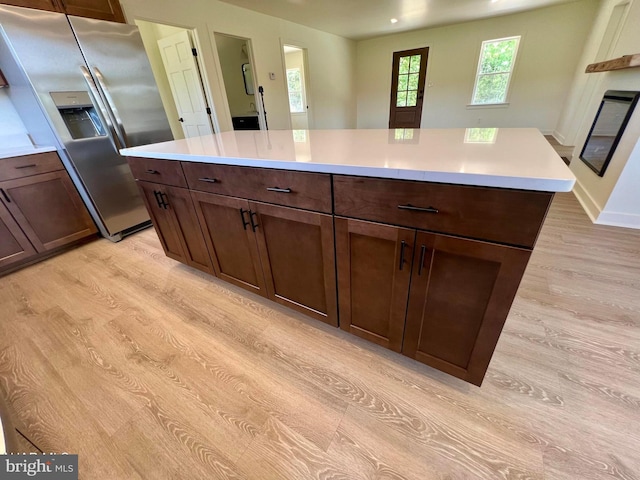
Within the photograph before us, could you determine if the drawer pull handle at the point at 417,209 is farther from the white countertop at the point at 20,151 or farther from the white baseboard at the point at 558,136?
the white baseboard at the point at 558,136

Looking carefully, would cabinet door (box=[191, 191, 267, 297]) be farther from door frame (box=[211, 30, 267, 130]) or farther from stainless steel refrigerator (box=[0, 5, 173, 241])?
door frame (box=[211, 30, 267, 130])

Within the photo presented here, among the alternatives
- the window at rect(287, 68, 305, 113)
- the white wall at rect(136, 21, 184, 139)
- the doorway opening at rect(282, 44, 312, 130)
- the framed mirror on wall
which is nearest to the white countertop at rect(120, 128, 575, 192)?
the framed mirror on wall

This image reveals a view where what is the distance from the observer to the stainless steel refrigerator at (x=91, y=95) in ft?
6.14

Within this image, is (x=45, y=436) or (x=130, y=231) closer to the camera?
(x=45, y=436)

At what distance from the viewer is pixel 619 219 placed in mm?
2268

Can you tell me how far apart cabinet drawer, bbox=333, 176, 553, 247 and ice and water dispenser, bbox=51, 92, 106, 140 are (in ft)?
8.12

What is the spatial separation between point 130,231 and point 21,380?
1710 mm

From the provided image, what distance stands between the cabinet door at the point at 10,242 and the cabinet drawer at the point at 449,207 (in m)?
2.69

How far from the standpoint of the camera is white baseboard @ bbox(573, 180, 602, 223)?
240 centimetres

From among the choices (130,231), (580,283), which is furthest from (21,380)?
(580,283)

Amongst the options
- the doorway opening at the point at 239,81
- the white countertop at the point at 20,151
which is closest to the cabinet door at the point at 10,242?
the white countertop at the point at 20,151

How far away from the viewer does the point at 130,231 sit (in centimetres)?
272

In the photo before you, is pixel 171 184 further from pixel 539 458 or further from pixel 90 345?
pixel 539 458

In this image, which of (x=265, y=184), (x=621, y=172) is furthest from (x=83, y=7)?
(x=621, y=172)
